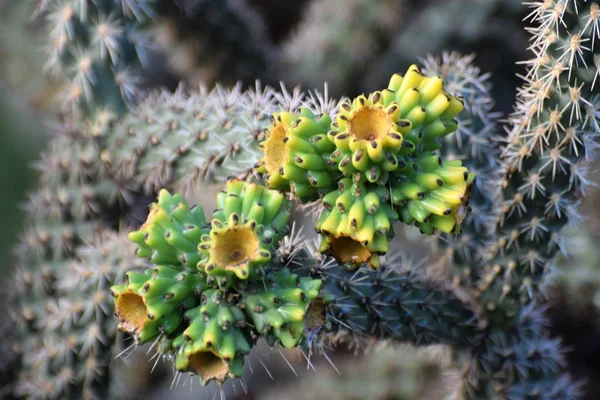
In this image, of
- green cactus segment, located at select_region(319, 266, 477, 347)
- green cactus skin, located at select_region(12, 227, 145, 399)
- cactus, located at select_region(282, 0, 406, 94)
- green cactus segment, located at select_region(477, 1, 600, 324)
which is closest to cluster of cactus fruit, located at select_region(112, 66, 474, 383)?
green cactus segment, located at select_region(319, 266, 477, 347)

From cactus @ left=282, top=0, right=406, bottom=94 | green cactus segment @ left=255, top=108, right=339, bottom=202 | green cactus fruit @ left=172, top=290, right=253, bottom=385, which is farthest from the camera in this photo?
cactus @ left=282, top=0, right=406, bottom=94

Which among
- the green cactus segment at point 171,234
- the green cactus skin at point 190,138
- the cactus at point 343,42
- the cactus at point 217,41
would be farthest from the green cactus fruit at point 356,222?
the cactus at point 343,42

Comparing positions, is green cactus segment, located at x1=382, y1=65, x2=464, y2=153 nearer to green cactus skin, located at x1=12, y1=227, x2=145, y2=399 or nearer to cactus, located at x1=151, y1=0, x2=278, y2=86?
green cactus skin, located at x1=12, y1=227, x2=145, y2=399

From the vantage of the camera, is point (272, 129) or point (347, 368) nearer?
point (272, 129)

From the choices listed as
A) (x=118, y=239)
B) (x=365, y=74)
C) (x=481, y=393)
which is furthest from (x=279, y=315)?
(x=365, y=74)

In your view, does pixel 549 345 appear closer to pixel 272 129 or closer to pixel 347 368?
pixel 347 368

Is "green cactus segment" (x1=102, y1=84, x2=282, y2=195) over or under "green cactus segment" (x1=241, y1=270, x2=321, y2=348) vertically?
over

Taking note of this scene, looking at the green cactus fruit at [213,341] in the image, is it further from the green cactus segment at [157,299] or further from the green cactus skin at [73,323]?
the green cactus skin at [73,323]
